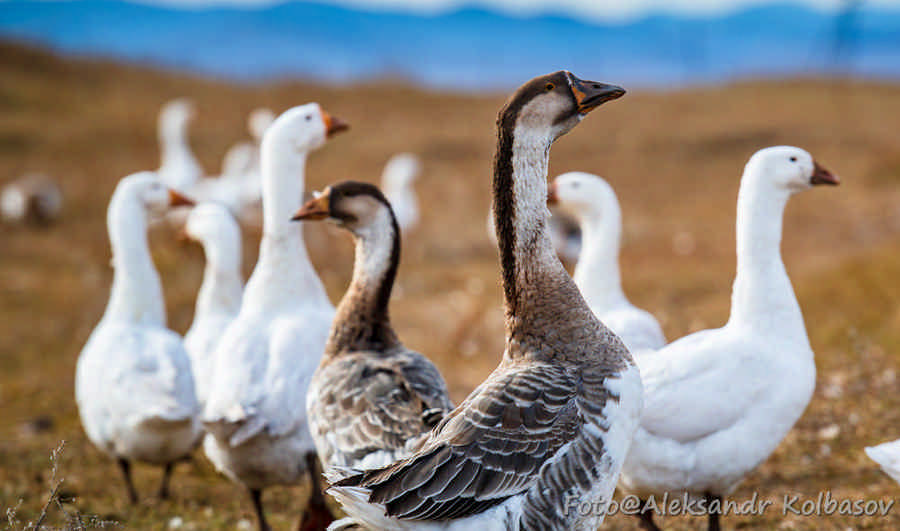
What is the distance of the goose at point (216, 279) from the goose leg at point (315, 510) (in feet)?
5.39

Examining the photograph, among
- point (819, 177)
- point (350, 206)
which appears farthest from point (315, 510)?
point (819, 177)

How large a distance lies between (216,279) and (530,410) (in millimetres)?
4374

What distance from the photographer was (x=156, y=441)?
6074 mm

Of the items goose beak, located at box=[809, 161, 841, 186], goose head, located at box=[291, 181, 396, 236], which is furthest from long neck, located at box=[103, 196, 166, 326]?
goose beak, located at box=[809, 161, 841, 186]

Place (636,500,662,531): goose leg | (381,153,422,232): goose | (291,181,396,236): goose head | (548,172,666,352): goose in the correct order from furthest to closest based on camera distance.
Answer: (381,153,422,232): goose → (548,172,666,352): goose → (291,181,396,236): goose head → (636,500,662,531): goose leg

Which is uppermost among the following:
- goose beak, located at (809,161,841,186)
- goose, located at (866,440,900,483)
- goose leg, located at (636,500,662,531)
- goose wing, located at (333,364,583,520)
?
goose beak, located at (809,161,841,186)

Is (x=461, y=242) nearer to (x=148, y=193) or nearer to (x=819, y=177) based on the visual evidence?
(x=148, y=193)

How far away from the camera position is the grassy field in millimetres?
6648

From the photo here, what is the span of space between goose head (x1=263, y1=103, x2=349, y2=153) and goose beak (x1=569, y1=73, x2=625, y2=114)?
3184 mm

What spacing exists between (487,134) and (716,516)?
2008 cm

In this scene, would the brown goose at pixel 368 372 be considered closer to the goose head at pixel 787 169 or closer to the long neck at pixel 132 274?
the long neck at pixel 132 274

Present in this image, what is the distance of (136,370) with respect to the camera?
20.4 ft

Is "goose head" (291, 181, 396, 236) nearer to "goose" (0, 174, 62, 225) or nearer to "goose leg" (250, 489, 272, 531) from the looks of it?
"goose leg" (250, 489, 272, 531)

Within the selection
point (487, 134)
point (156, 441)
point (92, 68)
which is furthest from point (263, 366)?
point (92, 68)
